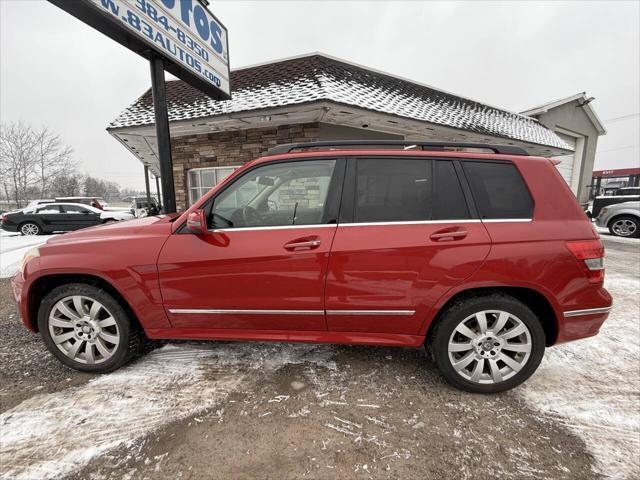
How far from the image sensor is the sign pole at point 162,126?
413cm

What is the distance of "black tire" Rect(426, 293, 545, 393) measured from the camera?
2.10 meters

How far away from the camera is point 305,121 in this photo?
7.21 m

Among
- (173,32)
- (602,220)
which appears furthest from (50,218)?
(602,220)

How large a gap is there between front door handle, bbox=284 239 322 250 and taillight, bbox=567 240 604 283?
174cm

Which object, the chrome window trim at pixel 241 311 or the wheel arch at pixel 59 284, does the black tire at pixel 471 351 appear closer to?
the chrome window trim at pixel 241 311

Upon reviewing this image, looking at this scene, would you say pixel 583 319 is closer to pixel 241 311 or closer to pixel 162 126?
pixel 241 311

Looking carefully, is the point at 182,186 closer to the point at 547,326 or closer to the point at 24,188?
the point at 547,326

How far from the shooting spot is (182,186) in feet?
28.9

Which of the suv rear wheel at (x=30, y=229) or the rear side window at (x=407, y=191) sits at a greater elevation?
the rear side window at (x=407, y=191)

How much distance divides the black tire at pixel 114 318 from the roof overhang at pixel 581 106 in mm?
20597

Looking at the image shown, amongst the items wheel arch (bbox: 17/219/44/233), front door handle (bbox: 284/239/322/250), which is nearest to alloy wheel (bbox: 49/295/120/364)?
front door handle (bbox: 284/239/322/250)

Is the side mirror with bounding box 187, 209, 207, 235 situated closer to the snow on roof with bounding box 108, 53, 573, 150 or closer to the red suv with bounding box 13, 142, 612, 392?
the red suv with bounding box 13, 142, 612, 392

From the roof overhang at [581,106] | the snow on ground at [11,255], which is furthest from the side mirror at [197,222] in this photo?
the roof overhang at [581,106]

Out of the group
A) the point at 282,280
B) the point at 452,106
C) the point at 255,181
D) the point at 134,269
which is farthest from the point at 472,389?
the point at 452,106
